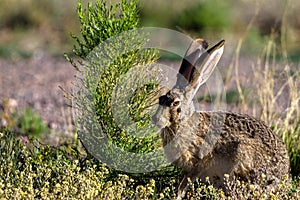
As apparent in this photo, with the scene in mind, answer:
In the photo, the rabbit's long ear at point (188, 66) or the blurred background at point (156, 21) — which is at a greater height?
the blurred background at point (156, 21)

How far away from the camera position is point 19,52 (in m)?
14.8

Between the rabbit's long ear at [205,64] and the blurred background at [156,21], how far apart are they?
32.8ft

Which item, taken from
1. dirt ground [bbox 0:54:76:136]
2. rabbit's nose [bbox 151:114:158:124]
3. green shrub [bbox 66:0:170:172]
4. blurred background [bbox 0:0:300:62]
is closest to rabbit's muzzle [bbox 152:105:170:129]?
rabbit's nose [bbox 151:114:158:124]

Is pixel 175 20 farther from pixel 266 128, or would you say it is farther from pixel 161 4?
pixel 266 128

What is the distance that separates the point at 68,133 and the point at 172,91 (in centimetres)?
246

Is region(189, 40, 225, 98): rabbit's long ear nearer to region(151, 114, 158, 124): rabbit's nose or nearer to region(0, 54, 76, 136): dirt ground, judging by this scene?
region(151, 114, 158, 124): rabbit's nose

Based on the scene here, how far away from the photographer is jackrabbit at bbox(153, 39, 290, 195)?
5523 millimetres

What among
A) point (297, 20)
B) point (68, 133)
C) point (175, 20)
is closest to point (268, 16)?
point (297, 20)

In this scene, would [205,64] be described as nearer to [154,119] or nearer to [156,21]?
[154,119]

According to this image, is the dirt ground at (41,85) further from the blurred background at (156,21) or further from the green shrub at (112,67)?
the green shrub at (112,67)

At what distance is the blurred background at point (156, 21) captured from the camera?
16.4 metres

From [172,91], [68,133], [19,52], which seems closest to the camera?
[172,91]

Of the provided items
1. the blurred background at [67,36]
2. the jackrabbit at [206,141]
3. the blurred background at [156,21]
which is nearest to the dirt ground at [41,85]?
Answer: the blurred background at [67,36]

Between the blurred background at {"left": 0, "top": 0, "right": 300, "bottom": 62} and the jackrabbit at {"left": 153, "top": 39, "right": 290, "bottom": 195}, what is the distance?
32.4ft
